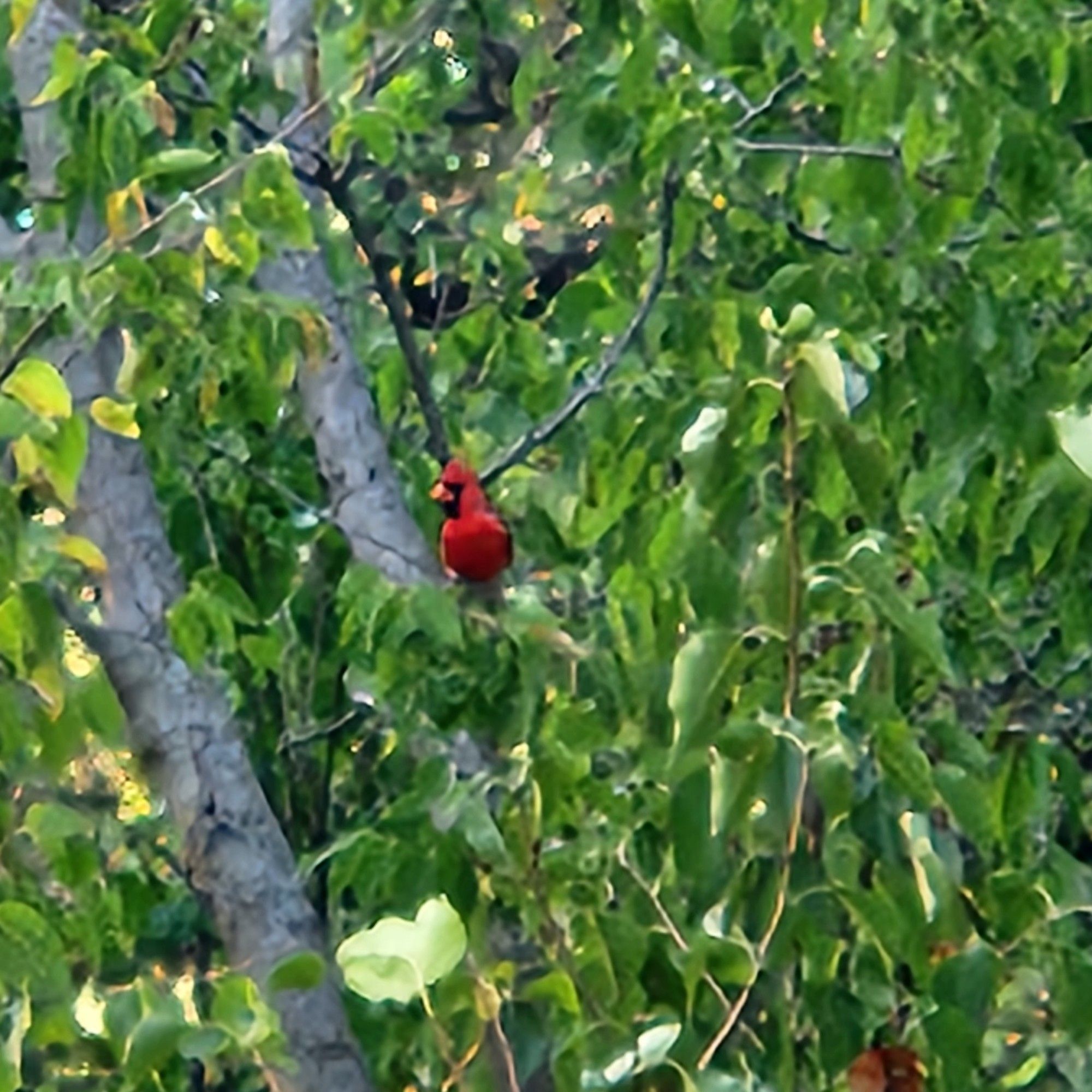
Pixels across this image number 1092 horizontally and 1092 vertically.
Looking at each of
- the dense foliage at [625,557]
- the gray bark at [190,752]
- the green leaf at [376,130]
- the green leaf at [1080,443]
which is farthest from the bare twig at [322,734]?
the green leaf at [1080,443]

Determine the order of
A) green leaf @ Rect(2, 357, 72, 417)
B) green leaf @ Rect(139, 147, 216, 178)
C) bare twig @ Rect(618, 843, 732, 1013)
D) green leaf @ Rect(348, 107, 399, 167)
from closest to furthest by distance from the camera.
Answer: green leaf @ Rect(2, 357, 72, 417) → bare twig @ Rect(618, 843, 732, 1013) → green leaf @ Rect(139, 147, 216, 178) → green leaf @ Rect(348, 107, 399, 167)

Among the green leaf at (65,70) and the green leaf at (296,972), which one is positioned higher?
the green leaf at (65,70)

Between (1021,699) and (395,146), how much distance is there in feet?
3.62

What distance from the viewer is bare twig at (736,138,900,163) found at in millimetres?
2531

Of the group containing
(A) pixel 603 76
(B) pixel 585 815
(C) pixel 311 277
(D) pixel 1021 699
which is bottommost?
(D) pixel 1021 699

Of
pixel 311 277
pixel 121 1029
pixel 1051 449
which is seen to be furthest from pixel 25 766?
pixel 1051 449

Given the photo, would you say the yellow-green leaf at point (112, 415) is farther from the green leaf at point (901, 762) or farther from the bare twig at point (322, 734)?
the bare twig at point (322, 734)

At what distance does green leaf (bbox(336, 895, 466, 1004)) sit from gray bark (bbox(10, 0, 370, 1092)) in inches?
32.3

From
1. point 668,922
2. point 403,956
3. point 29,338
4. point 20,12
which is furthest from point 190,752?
point 403,956

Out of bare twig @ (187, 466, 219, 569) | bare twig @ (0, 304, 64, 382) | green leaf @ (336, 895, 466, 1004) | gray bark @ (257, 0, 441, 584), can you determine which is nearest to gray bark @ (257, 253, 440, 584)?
gray bark @ (257, 0, 441, 584)

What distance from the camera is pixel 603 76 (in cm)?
276

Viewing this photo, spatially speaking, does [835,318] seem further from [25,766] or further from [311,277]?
[25,766]

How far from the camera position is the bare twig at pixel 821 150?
2.53 metres

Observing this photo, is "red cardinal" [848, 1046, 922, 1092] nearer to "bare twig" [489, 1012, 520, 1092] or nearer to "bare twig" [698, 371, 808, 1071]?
"bare twig" [698, 371, 808, 1071]
